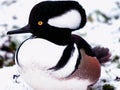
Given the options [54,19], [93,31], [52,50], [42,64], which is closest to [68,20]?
[54,19]

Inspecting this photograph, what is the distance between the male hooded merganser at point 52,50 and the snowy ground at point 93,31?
55 cm

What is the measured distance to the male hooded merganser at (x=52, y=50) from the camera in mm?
2824

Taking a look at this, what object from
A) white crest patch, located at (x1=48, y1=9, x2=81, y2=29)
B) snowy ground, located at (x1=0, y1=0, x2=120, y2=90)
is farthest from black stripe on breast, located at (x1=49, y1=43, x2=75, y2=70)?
snowy ground, located at (x1=0, y1=0, x2=120, y2=90)

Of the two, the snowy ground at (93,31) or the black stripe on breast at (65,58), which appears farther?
the snowy ground at (93,31)

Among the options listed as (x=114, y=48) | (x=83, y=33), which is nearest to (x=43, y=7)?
(x=114, y=48)

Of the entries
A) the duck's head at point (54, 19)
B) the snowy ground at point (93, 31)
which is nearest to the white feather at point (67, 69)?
the duck's head at point (54, 19)

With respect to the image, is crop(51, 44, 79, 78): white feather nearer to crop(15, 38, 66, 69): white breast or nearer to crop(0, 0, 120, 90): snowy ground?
crop(15, 38, 66, 69): white breast

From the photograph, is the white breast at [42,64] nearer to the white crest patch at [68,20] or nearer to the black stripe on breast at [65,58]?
the black stripe on breast at [65,58]

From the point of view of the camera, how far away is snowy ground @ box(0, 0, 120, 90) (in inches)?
142

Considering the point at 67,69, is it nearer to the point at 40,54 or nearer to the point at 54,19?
the point at 40,54

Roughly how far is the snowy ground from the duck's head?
0.68 m

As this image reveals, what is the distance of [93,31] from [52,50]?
2.75m

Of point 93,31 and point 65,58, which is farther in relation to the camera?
point 93,31

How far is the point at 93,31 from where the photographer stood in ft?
18.2
